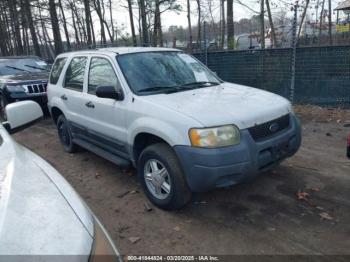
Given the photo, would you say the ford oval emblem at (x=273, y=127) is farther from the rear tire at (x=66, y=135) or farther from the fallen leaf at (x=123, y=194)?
the rear tire at (x=66, y=135)

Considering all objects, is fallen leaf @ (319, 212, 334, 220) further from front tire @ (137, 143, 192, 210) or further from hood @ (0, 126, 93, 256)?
hood @ (0, 126, 93, 256)

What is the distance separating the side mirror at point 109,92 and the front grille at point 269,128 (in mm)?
1689

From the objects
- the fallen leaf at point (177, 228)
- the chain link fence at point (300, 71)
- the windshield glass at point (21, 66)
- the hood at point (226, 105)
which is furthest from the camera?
the windshield glass at point (21, 66)

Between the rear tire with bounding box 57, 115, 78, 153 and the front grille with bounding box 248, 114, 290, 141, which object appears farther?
the rear tire with bounding box 57, 115, 78, 153

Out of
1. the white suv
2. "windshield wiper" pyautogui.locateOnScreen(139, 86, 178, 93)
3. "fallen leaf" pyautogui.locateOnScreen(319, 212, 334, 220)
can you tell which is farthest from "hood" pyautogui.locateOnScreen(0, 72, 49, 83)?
"fallen leaf" pyautogui.locateOnScreen(319, 212, 334, 220)

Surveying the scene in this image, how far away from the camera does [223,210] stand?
12.9 ft

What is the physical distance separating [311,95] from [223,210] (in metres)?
5.54

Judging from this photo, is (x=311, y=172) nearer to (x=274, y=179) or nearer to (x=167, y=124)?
(x=274, y=179)

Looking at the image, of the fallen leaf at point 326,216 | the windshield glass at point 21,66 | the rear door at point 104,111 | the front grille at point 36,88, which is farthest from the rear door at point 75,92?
the windshield glass at point 21,66

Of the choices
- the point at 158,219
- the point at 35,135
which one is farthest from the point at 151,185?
the point at 35,135

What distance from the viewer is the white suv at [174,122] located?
3.43 meters

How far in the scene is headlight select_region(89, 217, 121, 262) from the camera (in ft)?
5.20

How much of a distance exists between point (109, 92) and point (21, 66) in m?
8.00

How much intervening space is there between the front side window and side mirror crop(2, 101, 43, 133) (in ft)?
5.21
